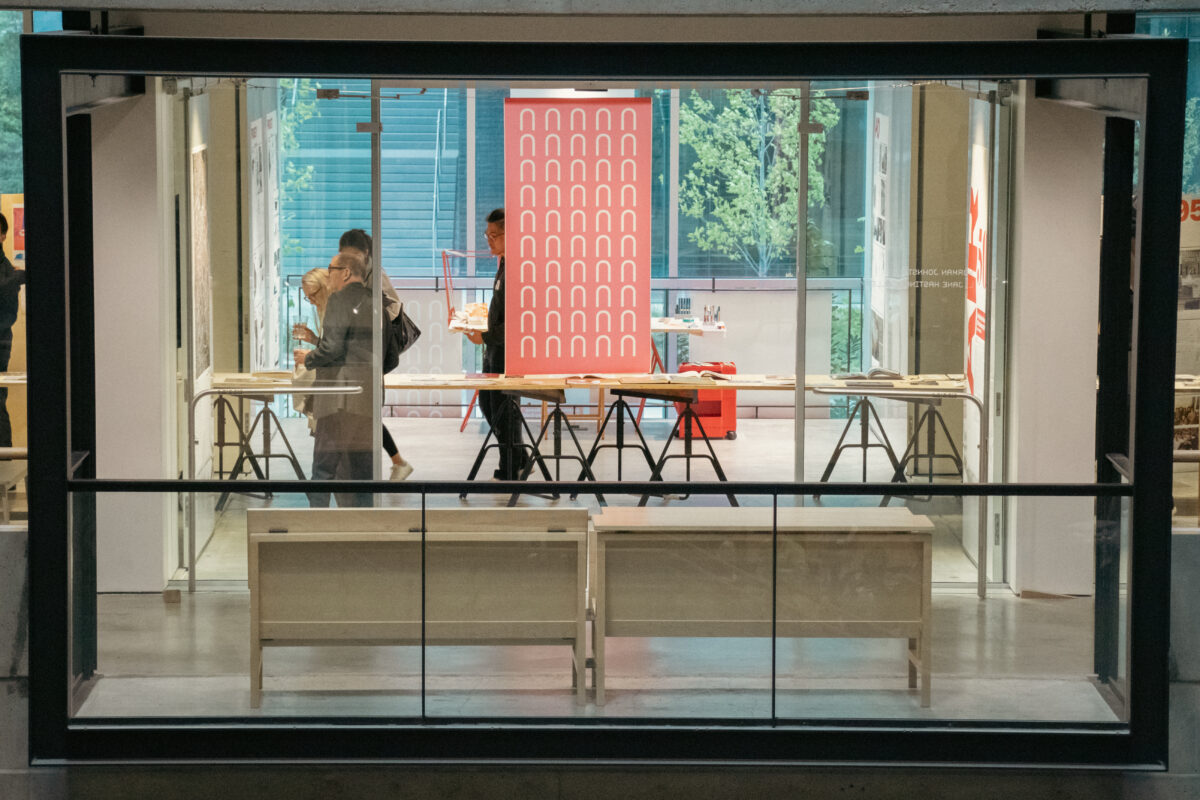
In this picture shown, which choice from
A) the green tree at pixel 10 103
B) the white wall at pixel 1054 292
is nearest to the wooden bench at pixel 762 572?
the white wall at pixel 1054 292

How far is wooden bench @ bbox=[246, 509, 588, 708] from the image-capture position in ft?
20.1

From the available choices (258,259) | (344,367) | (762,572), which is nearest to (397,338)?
(344,367)

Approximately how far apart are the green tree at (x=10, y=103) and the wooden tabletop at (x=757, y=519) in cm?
312

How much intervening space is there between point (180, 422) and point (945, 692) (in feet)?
13.1

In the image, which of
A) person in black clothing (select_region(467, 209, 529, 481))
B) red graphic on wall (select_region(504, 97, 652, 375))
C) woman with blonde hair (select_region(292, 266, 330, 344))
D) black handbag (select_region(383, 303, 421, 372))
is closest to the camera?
woman with blonde hair (select_region(292, 266, 330, 344))

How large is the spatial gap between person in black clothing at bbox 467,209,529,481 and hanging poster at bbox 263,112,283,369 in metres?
1.21

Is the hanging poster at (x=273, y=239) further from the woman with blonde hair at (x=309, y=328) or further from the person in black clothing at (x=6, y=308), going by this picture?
the person in black clothing at (x=6, y=308)

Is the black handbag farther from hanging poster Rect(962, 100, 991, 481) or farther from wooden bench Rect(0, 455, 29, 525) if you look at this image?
hanging poster Rect(962, 100, 991, 481)

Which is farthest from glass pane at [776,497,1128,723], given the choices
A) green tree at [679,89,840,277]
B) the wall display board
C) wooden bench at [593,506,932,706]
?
green tree at [679,89,840,277]

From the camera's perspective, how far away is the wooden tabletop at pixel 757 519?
20.0 ft

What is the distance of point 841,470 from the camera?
310 inches

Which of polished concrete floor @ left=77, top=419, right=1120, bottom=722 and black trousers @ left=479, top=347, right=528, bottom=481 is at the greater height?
black trousers @ left=479, top=347, right=528, bottom=481

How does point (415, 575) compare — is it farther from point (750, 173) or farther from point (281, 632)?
point (750, 173)

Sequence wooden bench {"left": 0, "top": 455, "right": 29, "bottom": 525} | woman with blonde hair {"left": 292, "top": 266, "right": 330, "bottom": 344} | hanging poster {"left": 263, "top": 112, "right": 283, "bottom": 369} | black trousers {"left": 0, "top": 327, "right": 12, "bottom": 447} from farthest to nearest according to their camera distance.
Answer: woman with blonde hair {"left": 292, "top": 266, "right": 330, "bottom": 344} → hanging poster {"left": 263, "top": 112, "right": 283, "bottom": 369} → black trousers {"left": 0, "top": 327, "right": 12, "bottom": 447} → wooden bench {"left": 0, "top": 455, "right": 29, "bottom": 525}
